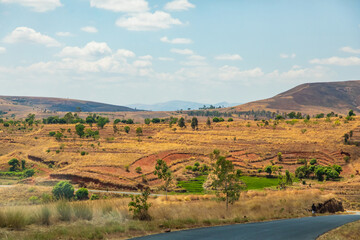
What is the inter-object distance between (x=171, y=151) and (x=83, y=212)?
70281 millimetres

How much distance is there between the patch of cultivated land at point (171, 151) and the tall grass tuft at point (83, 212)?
4576 cm

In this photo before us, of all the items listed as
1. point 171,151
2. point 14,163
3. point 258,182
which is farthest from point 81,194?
point 14,163

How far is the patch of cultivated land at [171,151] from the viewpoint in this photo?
68250 millimetres

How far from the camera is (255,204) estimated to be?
27656 millimetres

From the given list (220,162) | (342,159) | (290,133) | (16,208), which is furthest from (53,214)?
(290,133)

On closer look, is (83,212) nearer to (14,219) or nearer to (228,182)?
(14,219)

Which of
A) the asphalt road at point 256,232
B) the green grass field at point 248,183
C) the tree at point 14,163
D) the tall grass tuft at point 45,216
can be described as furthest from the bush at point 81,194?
the tall grass tuft at point 45,216

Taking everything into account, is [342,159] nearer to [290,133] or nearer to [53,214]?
[290,133]

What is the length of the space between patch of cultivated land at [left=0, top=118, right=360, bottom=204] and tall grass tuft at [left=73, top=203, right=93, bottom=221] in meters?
45.8

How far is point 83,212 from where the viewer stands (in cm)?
1780

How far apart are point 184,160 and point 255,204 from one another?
188ft

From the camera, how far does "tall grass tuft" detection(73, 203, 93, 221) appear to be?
1757 cm

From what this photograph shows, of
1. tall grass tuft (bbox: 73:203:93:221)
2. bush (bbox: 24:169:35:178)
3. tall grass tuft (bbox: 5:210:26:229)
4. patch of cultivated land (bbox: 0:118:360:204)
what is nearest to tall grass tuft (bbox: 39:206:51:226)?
tall grass tuft (bbox: 5:210:26:229)

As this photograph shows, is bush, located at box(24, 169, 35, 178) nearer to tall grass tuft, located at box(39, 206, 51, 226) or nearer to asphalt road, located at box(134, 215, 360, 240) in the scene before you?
tall grass tuft, located at box(39, 206, 51, 226)
